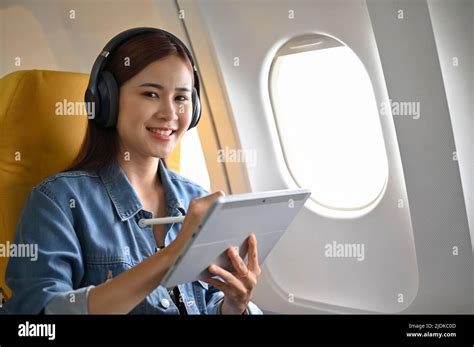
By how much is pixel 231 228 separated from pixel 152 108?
1.70ft

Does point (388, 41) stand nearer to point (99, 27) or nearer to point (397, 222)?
point (397, 222)

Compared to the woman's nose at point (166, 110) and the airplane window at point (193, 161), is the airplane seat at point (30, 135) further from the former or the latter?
the airplane window at point (193, 161)

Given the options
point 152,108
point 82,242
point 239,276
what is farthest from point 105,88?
point 239,276

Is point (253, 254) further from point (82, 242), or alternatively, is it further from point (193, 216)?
point (82, 242)

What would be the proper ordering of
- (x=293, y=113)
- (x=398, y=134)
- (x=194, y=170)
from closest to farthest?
(x=398, y=134)
(x=293, y=113)
(x=194, y=170)

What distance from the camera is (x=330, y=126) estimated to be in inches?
103

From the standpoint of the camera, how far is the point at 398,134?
2.07 m

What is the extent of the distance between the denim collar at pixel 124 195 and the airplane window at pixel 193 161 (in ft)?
3.59

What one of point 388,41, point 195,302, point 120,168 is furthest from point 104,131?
point 388,41

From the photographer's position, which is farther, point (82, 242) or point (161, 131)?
point (161, 131)

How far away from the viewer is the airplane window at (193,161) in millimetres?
2881

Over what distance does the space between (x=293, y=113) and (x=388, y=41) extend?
27.0 inches

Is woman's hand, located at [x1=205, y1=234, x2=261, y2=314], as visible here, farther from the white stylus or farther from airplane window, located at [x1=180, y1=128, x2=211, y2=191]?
airplane window, located at [x1=180, y1=128, x2=211, y2=191]

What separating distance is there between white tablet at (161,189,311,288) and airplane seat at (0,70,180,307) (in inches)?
24.8
